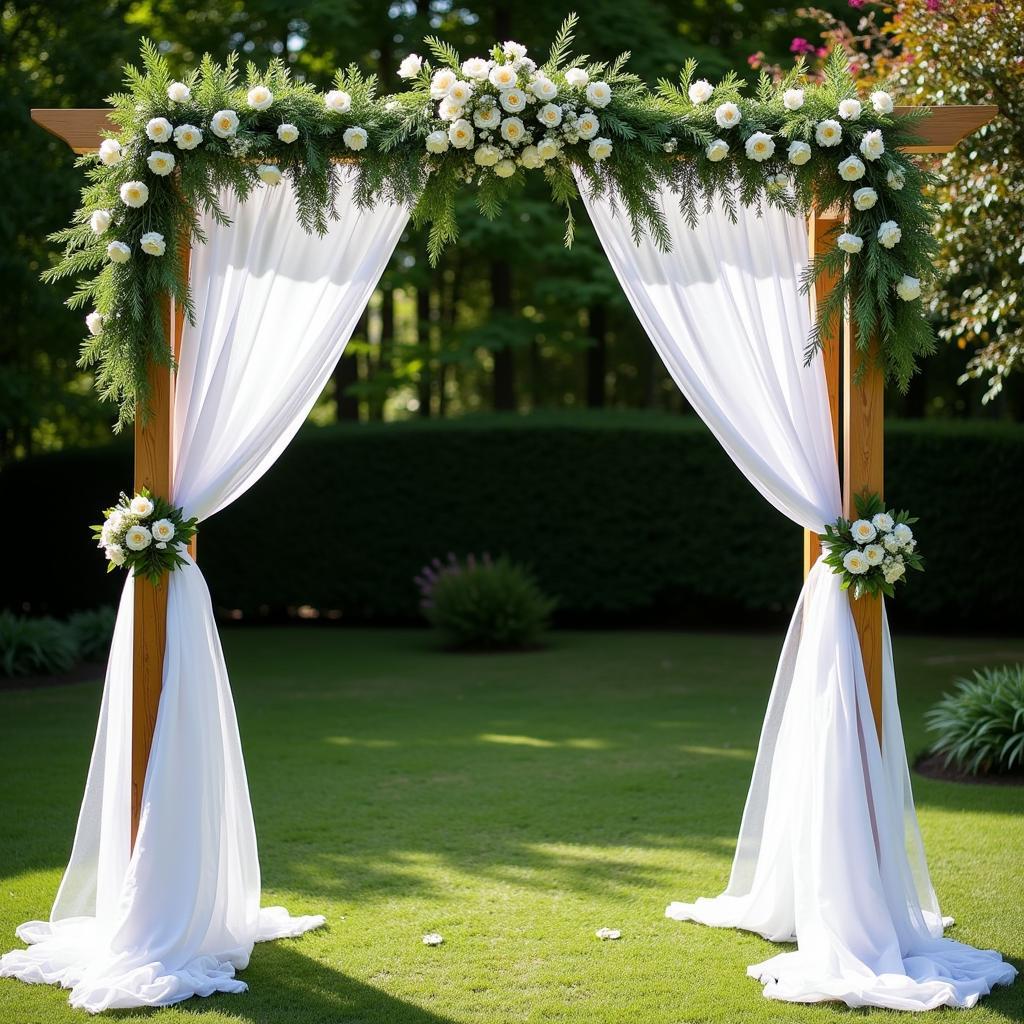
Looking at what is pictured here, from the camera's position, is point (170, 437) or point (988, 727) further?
point (988, 727)

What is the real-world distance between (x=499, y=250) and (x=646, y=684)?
7699 mm

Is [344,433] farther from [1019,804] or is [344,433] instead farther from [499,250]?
[1019,804]

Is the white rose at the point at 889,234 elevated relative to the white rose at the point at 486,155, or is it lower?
lower

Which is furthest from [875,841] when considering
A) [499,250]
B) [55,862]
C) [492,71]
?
[499,250]

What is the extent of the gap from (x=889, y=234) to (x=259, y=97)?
229cm

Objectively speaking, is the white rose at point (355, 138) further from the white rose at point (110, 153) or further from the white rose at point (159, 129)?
the white rose at point (110, 153)

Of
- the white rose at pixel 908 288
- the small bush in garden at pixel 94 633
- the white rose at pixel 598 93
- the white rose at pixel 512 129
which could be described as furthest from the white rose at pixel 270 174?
the small bush in garden at pixel 94 633

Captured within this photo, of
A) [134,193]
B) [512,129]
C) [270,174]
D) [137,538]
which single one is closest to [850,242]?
[512,129]

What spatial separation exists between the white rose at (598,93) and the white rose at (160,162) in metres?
1.50

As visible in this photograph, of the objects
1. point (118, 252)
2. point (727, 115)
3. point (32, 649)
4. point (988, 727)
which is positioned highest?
point (727, 115)

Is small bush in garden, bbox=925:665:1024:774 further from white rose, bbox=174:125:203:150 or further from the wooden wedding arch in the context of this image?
white rose, bbox=174:125:203:150

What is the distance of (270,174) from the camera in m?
4.20

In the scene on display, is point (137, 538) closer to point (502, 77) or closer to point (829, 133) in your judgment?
point (502, 77)

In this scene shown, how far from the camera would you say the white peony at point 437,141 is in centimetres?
418
